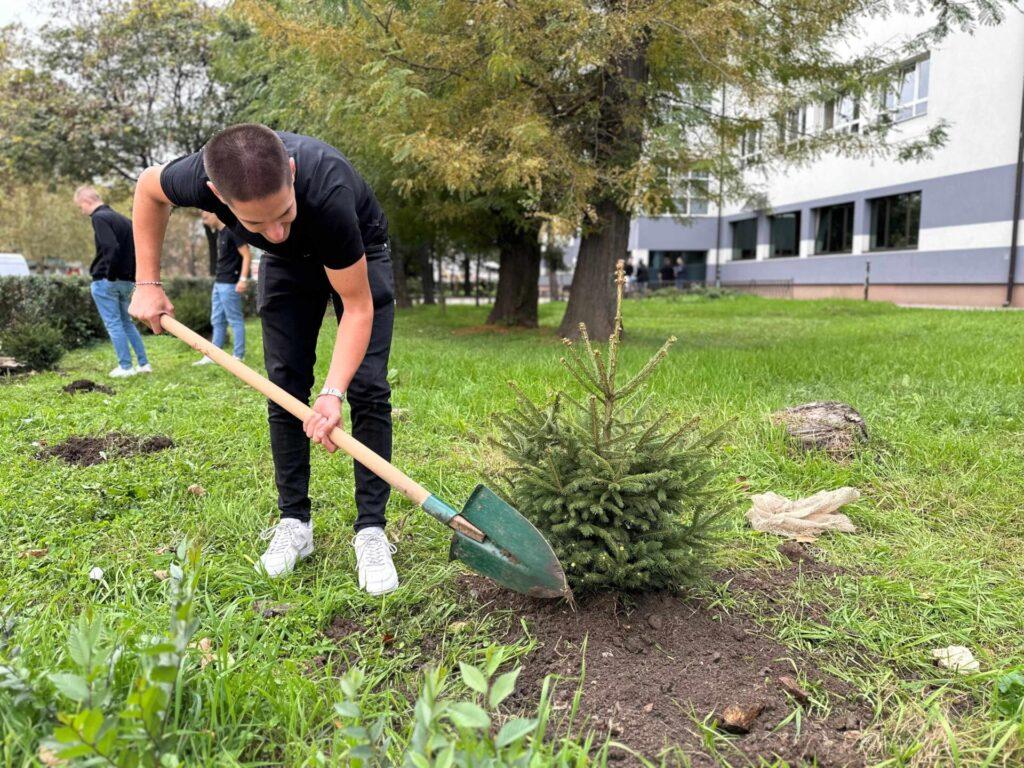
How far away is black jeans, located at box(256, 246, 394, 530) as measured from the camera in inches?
101

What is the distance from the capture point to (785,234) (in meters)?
24.8

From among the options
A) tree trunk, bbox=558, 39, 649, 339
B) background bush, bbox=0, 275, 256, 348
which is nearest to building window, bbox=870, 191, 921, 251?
tree trunk, bbox=558, 39, 649, 339

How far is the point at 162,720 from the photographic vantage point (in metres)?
1.41

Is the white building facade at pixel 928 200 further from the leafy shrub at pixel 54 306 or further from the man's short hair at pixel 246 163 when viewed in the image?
the man's short hair at pixel 246 163

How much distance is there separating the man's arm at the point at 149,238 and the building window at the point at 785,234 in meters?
23.9

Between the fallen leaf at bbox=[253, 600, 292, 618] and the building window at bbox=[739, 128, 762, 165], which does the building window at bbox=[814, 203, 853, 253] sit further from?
the fallen leaf at bbox=[253, 600, 292, 618]

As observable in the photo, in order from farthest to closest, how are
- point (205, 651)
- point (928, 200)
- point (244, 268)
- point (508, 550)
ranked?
point (928, 200)
point (244, 268)
point (508, 550)
point (205, 651)

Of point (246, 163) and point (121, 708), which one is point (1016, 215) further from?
point (121, 708)

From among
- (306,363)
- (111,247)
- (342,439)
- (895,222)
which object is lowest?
(342,439)

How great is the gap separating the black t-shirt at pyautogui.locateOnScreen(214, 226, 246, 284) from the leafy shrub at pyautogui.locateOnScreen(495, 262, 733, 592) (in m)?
5.84

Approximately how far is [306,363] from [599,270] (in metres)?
6.95

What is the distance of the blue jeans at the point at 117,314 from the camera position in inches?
268

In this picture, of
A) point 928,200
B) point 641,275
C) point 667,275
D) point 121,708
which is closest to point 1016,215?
Answer: point 928,200

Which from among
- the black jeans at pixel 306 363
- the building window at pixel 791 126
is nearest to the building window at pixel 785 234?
the building window at pixel 791 126
